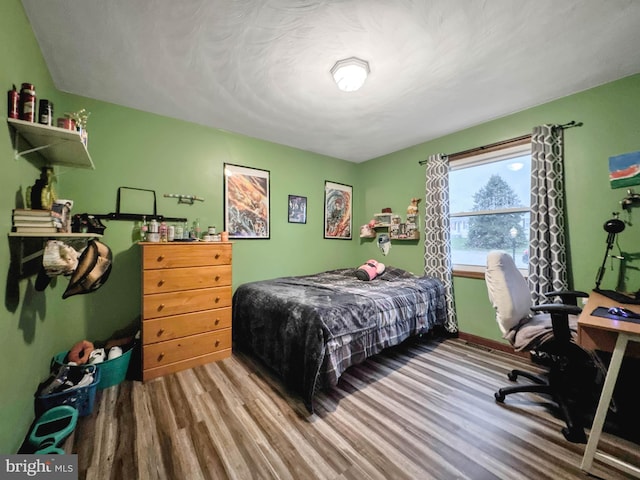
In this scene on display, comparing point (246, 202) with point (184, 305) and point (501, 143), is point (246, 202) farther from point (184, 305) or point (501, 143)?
point (501, 143)

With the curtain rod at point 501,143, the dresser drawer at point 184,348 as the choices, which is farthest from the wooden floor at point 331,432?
the curtain rod at point 501,143

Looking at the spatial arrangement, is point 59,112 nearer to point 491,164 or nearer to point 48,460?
point 48,460

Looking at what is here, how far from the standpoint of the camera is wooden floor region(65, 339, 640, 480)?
1214mm

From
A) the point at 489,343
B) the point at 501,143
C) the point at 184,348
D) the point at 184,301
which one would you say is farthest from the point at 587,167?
the point at 184,348

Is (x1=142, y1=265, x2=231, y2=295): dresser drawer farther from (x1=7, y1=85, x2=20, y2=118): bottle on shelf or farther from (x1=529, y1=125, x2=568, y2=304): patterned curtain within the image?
(x1=529, y1=125, x2=568, y2=304): patterned curtain

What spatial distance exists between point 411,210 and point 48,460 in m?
3.74

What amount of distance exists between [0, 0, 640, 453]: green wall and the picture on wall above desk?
7 cm

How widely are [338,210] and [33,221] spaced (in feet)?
10.8

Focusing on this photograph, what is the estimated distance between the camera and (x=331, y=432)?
1453 millimetres

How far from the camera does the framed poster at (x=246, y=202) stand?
9.45 ft

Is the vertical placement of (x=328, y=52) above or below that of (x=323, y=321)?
above

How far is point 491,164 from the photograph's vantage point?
2799 millimetres

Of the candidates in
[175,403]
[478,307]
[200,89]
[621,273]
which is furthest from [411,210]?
[175,403]

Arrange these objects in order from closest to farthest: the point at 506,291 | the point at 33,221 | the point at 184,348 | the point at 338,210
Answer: the point at 33,221 < the point at 506,291 < the point at 184,348 < the point at 338,210
